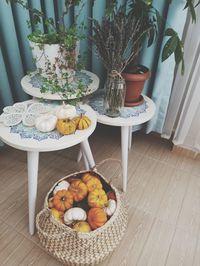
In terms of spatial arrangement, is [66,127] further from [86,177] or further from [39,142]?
[86,177]

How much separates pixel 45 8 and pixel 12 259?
131 cm

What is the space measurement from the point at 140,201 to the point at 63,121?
659mm

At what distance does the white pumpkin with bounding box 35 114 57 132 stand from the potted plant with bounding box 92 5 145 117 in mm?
292

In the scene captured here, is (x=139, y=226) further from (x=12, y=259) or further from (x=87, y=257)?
(x=12, y=259)

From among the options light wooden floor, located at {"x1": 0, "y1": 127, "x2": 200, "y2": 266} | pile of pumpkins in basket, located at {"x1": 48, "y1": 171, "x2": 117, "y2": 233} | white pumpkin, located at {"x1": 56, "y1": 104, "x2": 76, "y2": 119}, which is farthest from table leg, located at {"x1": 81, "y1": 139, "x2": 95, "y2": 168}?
light wooden floor, located at {"x1": 0, "y1": 127, "x2": 200, "y2": 266}

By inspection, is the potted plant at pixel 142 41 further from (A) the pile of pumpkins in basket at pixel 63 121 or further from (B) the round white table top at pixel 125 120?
(A) the pile of pumpkins in basket at pixel 63 121

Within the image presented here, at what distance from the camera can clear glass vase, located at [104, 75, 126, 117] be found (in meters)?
1.01

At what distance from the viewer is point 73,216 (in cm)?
91

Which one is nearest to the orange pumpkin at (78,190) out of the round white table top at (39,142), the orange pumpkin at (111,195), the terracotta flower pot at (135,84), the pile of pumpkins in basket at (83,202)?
the pile of pumpkins in basket at (83,202)

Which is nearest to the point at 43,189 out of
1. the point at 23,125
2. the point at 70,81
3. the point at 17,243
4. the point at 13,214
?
the point at 13,214

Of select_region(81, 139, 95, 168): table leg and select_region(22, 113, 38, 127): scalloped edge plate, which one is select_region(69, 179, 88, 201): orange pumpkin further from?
select_region(22, 113, 38, 127): scalloped edge plate

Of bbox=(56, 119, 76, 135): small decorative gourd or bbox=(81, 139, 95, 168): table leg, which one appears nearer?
bbox=(56, 119, 76, 135): small decorative gourd

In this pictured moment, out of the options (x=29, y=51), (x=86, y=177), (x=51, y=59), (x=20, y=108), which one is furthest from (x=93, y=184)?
(x=29, y=51)

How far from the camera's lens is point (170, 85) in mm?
1333
